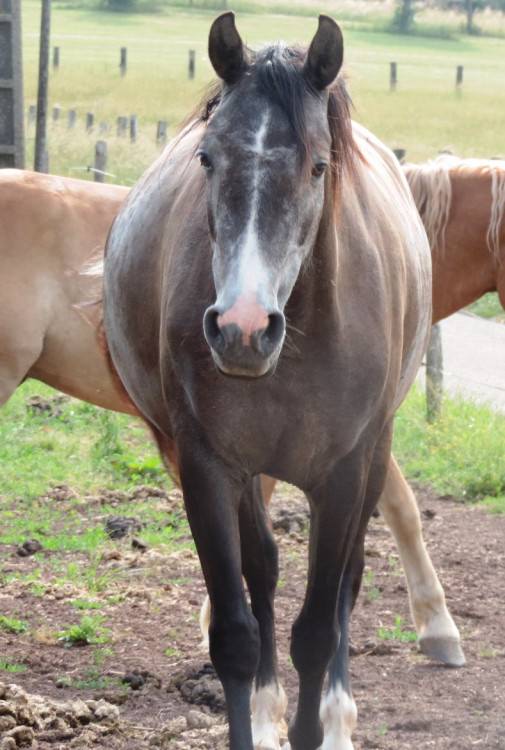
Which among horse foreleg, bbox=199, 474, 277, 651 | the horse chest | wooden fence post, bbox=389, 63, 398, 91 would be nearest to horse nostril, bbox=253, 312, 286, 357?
the horse chest

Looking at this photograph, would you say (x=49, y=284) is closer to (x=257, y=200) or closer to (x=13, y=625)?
(x=13, y=625)

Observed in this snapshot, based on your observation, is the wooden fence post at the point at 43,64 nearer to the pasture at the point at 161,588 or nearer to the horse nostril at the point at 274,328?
the pasture at the point at 161,588

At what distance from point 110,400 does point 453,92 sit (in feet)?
130

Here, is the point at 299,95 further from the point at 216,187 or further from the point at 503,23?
the point at 503,23

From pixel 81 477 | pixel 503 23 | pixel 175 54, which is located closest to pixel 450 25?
pixel 503 23

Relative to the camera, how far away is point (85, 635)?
4.75 m

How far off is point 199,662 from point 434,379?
4.24m

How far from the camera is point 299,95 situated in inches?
114

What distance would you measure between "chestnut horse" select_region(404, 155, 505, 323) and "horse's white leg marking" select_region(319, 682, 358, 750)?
2.50m

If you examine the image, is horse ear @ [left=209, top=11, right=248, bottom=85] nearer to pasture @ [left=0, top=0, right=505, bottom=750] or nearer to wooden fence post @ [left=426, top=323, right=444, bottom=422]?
pasture @ [left=0, top=0, right=505, bottom=750]

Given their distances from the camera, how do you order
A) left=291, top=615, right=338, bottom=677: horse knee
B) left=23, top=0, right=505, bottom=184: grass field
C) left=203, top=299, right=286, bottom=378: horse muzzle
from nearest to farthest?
left=203, top=299, right=286, bottom=378: horse muzzle
left=291, top=615, right=338, bottom=677: horse knee
left=23, top=0, right=505, bottom=184: grass field

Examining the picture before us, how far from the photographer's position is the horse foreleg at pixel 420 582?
4.72 meters

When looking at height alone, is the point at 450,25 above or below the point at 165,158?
below

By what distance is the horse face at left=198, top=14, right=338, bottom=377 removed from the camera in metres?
2.62
